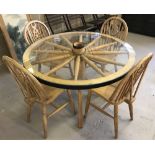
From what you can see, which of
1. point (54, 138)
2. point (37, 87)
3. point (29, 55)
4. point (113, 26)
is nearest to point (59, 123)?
point (54, 138)

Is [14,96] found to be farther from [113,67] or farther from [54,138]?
[113,67]

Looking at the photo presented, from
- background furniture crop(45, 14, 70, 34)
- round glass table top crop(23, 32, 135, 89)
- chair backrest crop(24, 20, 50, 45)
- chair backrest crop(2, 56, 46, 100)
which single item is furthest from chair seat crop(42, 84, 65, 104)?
background furniture crop(45, 14, 70, 34)

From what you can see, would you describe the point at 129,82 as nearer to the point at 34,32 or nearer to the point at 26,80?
the point at 26,80

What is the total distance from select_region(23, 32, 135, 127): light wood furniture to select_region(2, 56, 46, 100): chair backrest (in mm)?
104

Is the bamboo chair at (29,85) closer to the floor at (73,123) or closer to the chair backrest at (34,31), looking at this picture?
the floor at (73,123)

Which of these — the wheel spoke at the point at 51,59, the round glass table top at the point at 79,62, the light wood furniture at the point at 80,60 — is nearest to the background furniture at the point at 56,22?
the light wood furniture at the point at 80,60

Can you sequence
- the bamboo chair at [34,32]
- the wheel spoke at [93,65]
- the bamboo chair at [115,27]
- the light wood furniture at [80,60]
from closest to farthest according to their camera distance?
the light wood furniture at [80,60], the wheel spoke at [93,65], the bamboo chair at [34,32], the bamboo chair at [115,27]

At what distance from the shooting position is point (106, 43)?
2.61 m

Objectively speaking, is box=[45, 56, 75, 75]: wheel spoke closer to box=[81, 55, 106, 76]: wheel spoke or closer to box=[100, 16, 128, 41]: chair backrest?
box=[81, 55, 106, 76]: wheel spoke

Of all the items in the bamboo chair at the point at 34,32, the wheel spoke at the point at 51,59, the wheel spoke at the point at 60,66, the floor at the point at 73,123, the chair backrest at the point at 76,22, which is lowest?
the floor at the point at 73,123

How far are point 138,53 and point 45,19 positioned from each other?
1.90 meters

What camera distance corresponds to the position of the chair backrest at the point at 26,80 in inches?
71.1

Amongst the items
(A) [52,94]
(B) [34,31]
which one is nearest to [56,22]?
(B) [34,31]

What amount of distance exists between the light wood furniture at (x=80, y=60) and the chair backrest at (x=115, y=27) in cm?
30
